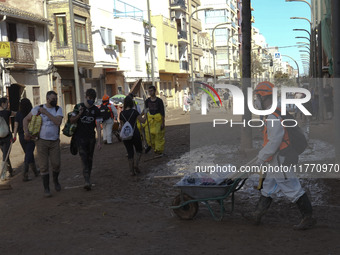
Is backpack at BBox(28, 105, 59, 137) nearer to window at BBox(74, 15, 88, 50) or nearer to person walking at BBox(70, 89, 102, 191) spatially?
person walking at BBox(70, 89, 102, 191)

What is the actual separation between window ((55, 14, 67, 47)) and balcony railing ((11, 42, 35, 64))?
10.3 feet

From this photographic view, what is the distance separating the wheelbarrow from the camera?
5.70 m

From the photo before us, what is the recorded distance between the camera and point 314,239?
5086 millimetres

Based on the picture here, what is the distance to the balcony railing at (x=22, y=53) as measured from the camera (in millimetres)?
24406

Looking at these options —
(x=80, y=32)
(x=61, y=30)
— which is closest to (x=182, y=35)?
(x=80, y=32)

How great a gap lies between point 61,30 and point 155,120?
20.0 m

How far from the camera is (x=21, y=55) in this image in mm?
25000

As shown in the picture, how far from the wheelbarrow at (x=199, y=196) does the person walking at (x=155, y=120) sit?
201 inches

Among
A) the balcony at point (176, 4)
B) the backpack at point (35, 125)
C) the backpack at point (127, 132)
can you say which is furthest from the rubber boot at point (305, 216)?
the balcony at point (176, 4)

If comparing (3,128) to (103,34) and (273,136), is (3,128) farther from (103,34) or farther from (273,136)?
(103,34)

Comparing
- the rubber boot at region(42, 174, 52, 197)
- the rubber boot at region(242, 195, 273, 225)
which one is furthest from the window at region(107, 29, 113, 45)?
the rubber boot at region(242, 195, 273, 225)

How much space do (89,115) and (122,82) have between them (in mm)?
30125

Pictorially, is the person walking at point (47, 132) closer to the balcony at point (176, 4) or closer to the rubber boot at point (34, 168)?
the rubber boot at point (34, 168)

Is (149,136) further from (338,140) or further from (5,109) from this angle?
(338,140)
